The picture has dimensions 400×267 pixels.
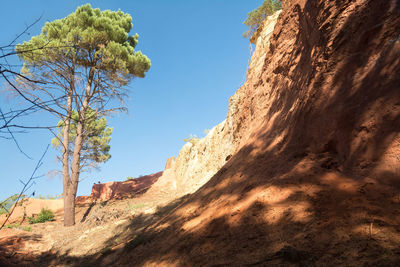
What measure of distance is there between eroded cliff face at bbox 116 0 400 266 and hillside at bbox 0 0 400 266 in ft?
0.04

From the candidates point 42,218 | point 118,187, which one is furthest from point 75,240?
point 118,187

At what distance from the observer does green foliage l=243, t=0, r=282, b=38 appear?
16.6 m

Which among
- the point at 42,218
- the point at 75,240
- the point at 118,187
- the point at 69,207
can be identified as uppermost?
the point at 118,187

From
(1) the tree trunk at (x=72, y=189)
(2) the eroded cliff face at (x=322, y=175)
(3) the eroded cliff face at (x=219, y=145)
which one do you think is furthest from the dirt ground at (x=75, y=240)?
(3) the eroded cliff face at (x=219, y=145)

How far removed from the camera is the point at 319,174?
114 inches

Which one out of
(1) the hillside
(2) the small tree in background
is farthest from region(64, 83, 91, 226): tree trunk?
(1) the hillside

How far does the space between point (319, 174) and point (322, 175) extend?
0.04 m

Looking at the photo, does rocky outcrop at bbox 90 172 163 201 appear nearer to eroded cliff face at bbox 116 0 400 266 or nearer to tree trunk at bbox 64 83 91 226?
tree trunk at bbox 64 83 91 226

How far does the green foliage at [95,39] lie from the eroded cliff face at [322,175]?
1136 cm

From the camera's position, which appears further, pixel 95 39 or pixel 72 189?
pixel 95 39

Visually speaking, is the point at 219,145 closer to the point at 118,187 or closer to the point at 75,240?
the point at 75,240

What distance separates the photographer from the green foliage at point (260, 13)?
16.6 metres

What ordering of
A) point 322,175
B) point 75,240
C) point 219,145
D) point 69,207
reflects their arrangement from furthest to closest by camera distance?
point 219,145
point 69,207
point 75,240
point 322,175

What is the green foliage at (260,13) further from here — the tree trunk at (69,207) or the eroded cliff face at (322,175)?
the tree trunk at (69,207)
